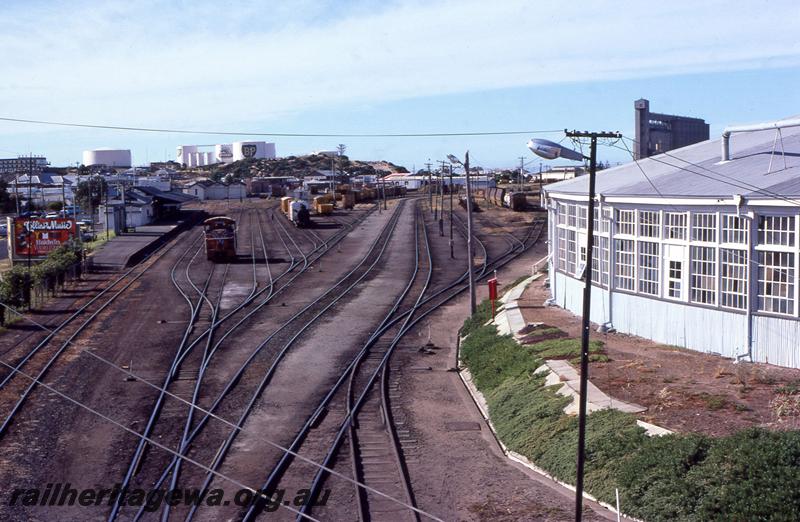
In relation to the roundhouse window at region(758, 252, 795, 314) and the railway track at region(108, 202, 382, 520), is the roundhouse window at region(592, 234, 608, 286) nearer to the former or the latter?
the roundhouse window at region(758, 252, 795, 314)

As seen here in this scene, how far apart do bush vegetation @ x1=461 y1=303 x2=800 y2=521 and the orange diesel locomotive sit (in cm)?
3227

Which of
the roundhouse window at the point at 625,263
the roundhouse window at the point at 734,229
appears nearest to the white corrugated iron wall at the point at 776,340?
the roundhouse window at the point at 734,229

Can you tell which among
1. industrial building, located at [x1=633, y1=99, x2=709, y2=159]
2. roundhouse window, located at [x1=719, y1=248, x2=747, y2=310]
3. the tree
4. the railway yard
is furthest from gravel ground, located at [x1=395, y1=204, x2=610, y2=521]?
the tree

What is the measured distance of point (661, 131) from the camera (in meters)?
44.1

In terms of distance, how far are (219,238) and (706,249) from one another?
1300 inches

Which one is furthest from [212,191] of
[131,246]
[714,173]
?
[714,173]

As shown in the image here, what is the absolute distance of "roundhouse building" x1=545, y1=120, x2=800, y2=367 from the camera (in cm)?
1908

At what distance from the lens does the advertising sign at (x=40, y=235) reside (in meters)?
48.8

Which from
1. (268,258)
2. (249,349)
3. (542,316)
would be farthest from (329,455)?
(268,258)

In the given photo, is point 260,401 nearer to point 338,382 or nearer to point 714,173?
point 338,382

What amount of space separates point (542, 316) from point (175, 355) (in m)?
11.4

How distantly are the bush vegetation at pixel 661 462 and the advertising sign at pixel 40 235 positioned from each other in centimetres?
3718

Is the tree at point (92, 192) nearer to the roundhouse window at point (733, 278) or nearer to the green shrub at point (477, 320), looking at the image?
the green shrub at point (477, 320)

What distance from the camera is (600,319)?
81.2ft
